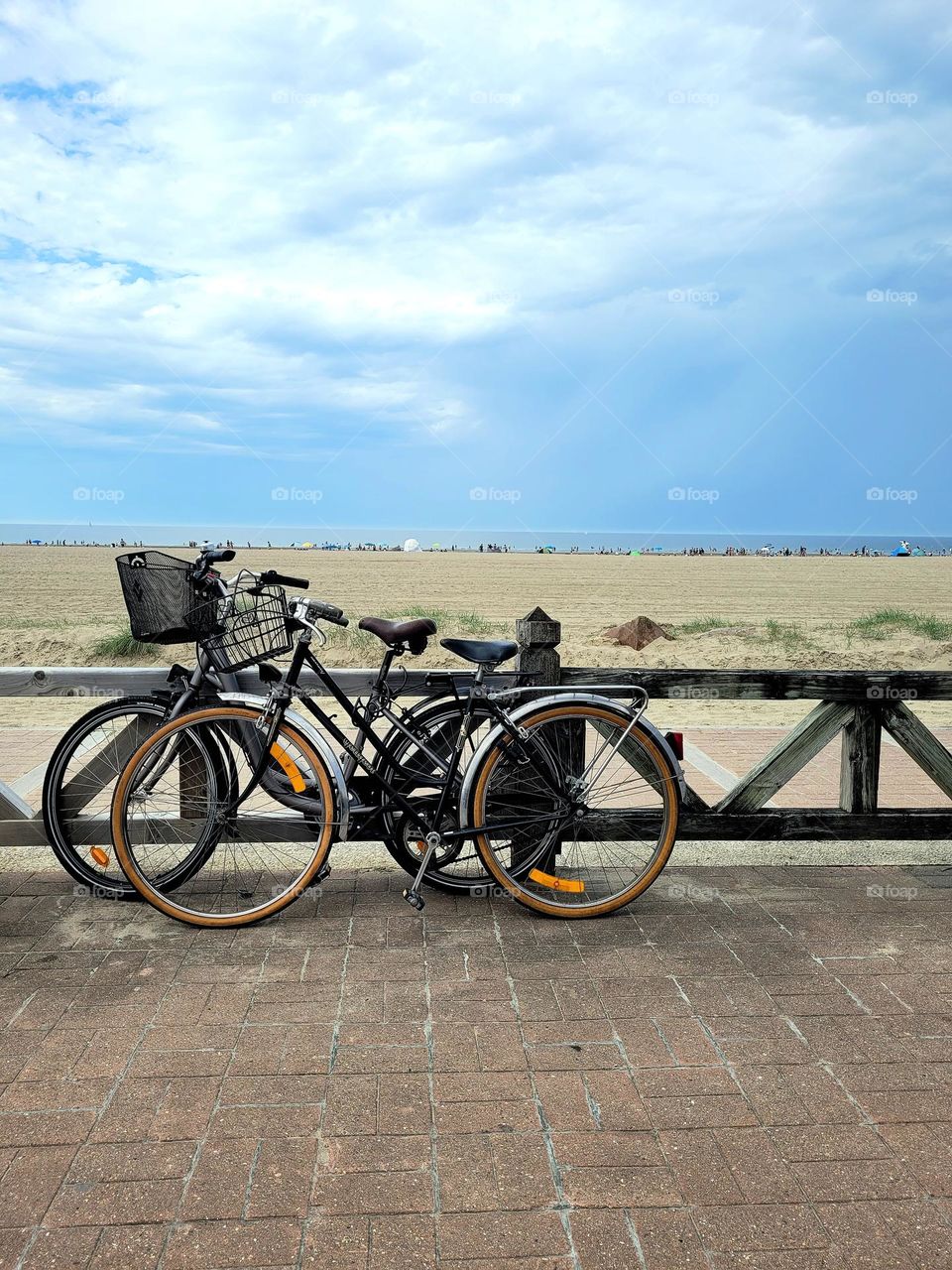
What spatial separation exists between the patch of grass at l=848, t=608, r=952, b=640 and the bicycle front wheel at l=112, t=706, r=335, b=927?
16.2 meters

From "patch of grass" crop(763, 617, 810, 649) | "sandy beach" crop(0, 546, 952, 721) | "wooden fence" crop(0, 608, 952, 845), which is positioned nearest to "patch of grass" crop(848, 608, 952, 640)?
"sandy beach" crop(0, 546, 952, 721)

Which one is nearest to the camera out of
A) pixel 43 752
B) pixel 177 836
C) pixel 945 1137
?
pixel 945 1137

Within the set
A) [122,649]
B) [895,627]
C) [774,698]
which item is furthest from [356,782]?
[895,627]

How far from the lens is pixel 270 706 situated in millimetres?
4156

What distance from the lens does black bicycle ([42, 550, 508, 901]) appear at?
161 inches

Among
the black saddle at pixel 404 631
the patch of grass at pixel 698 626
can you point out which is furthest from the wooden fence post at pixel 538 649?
the patch of grass at pixel 698 626

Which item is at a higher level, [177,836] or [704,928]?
[177,836]

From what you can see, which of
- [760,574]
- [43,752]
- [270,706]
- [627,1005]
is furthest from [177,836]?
[760,574]

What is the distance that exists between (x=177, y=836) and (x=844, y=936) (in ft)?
9.35

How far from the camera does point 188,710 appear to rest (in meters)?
4.25

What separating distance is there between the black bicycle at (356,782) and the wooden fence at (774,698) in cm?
24

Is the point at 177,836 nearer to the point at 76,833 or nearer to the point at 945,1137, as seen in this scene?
the point at 76,833

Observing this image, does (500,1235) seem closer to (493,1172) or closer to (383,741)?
(493,1172)

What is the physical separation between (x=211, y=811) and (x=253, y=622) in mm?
846
